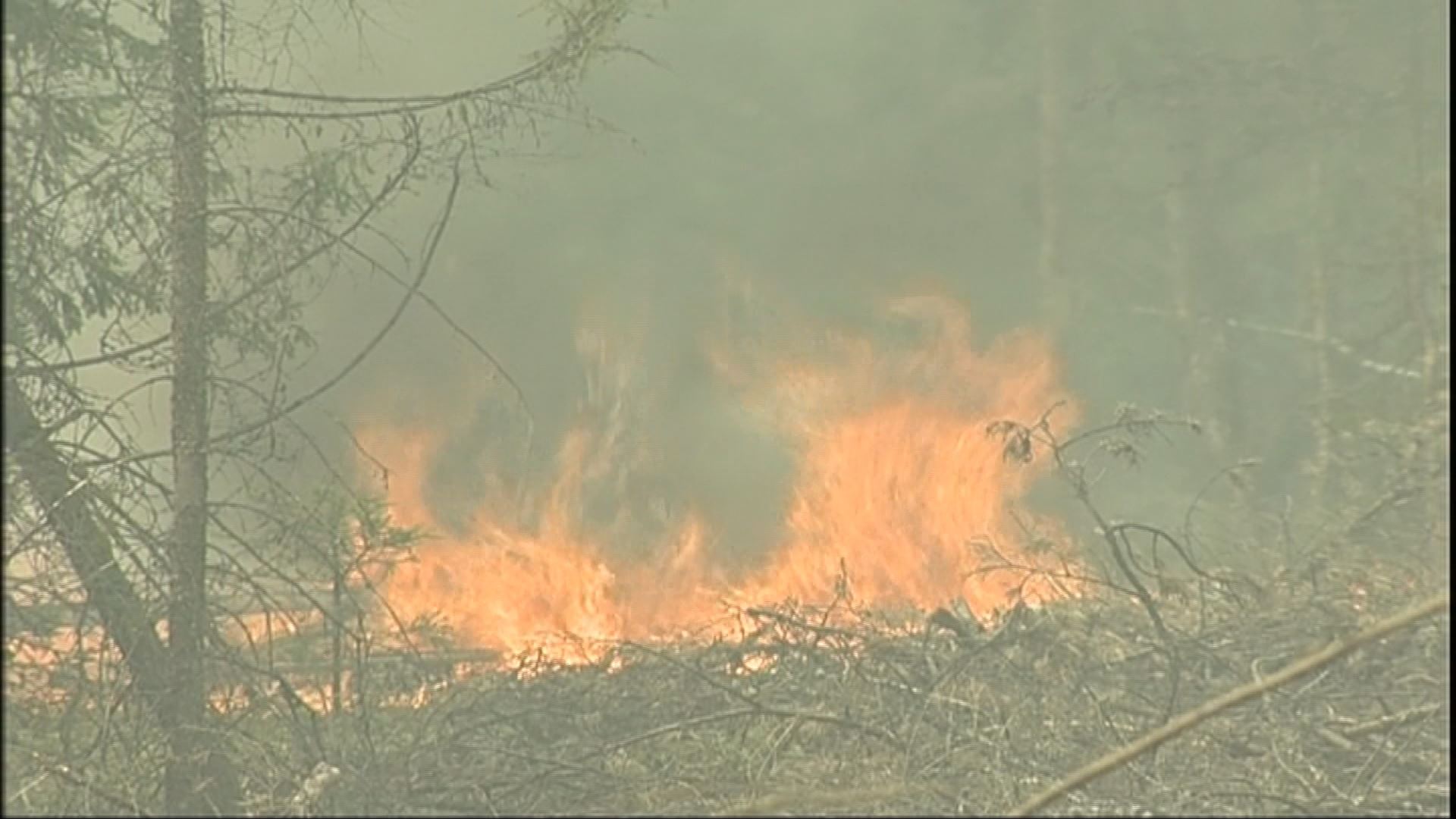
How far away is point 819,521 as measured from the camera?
329 inches

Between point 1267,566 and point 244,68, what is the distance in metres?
5.26

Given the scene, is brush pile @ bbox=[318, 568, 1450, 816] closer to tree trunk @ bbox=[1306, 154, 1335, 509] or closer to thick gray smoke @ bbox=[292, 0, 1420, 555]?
tree trunk @ bbox=[1306, 154, 1335, 509]

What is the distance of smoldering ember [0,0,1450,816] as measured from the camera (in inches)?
190

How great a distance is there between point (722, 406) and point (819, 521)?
98 centimetres

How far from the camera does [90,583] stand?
4711 mm

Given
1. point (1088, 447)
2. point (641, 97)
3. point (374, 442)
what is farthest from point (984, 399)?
point (374, 442)

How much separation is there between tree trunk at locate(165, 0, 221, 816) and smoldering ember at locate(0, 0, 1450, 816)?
0.02 meters

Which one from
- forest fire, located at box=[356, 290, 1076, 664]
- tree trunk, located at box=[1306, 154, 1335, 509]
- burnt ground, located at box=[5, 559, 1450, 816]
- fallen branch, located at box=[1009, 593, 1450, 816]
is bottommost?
fallen branch, located at box=[1009, 593, 1450, 816]

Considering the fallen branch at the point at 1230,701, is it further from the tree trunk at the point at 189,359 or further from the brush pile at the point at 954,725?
the tree trunk at the point at 189,359

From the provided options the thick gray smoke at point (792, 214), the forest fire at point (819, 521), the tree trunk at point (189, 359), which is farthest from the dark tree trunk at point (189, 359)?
the thick gray smoke at point (792, 214)

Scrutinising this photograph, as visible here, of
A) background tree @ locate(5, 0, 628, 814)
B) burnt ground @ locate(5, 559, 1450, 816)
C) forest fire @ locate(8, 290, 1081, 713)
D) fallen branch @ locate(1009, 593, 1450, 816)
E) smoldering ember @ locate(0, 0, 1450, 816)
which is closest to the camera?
fallen branch @ locate(1009, 593, 1450, 816)

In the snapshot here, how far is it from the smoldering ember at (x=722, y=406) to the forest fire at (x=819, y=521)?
28 mm

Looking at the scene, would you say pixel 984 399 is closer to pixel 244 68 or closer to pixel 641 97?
pixel 641 97

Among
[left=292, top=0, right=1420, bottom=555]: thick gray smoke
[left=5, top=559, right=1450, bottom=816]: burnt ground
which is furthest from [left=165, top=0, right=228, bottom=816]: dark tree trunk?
[left=292, top=0, right=1420, bottom=555]: thick gray smoke
